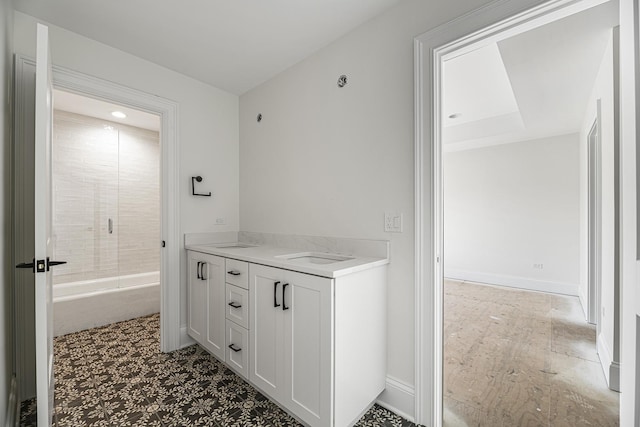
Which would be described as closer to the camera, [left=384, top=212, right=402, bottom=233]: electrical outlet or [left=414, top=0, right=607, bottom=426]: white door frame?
[left=414, top=0, right=607, bottom=426]: white door frame

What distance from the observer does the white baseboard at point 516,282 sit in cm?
440

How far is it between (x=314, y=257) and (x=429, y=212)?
35.4 inches

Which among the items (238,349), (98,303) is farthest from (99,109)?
(238,349)

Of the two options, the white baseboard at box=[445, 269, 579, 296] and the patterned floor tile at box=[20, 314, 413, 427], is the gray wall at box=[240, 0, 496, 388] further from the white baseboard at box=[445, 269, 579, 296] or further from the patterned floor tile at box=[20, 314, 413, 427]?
the white baseboard at box=[445, 269, 579, 296]

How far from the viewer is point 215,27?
77.8 inches

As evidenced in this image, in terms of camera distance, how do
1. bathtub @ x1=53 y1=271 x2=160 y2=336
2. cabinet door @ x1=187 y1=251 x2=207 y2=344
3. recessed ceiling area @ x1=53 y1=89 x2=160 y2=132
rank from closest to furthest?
cabinet door @ x1=187 y1=251 x2=207 y2=344
bathtub @ x1=53 y1=271 x2=160 y2=336
recessed ceiling area @ x1=53 y1=89 x2=160 y2=132

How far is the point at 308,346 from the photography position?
1.50 m

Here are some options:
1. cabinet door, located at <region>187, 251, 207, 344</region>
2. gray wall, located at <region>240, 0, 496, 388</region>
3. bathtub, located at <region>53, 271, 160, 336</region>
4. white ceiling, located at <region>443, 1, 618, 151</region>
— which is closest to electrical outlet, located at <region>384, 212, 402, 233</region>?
gray wall, located at <region>240, 0, 496, 388</region>

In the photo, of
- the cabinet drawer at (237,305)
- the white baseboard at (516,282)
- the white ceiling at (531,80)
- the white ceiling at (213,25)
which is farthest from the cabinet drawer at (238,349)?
the white baseboard at (516,282)

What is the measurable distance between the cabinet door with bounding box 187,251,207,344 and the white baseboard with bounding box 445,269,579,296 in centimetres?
479

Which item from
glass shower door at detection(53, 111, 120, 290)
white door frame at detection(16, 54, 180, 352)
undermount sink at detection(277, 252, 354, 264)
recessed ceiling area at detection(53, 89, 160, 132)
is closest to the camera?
undermount sink at detection(277, 252, 354, 264)

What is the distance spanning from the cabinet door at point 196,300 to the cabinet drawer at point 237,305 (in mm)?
393

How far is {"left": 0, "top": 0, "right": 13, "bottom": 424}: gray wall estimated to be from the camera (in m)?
1.39

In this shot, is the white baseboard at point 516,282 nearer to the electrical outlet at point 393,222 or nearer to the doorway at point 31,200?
the electrical outlet at point 393,222
